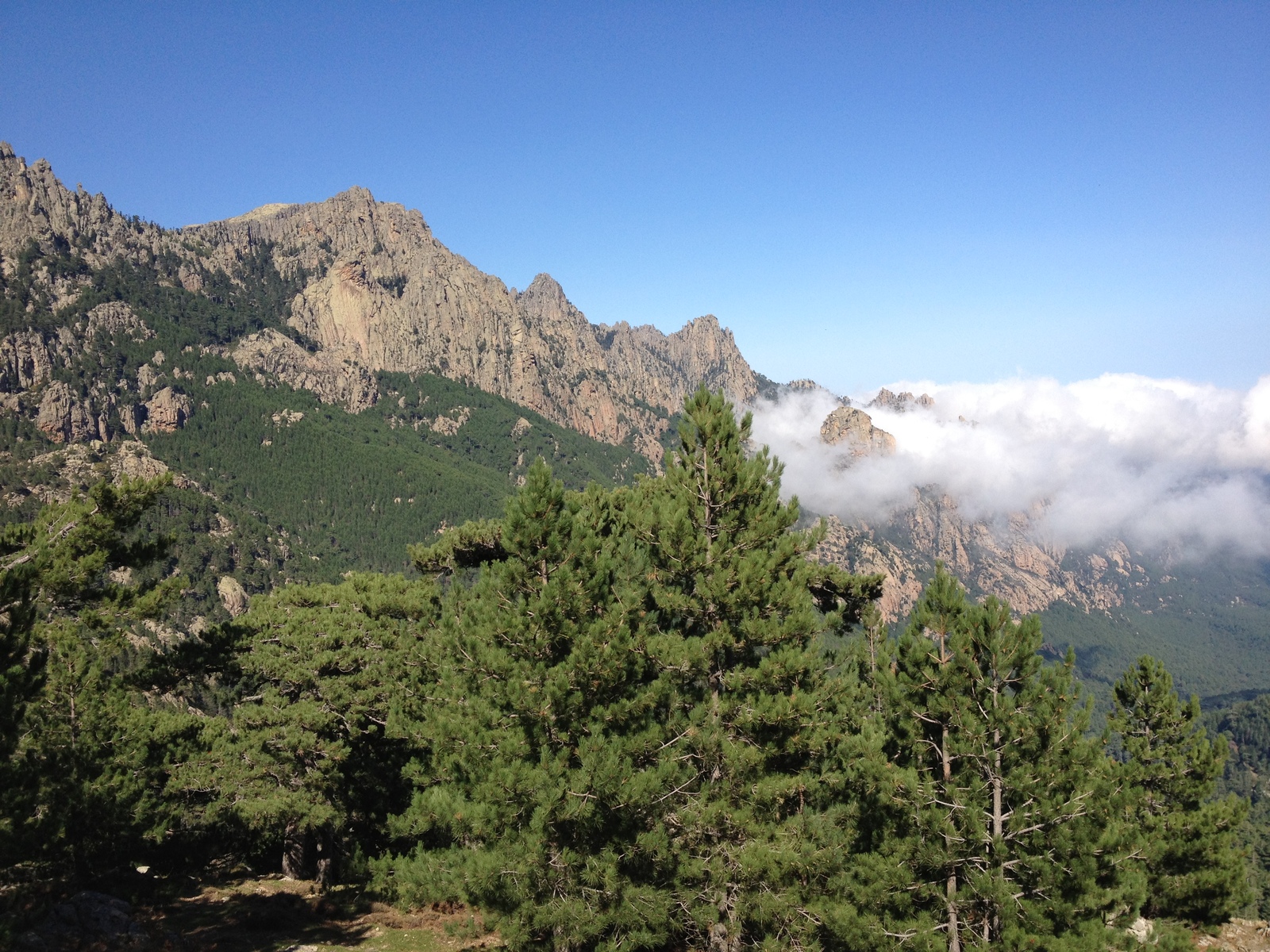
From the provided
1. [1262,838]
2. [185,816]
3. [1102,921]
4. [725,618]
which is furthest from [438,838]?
[1262,838]

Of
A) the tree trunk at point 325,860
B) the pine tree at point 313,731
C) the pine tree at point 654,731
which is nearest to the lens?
the pine tree at point 654,731

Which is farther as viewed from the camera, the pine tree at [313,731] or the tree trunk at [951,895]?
the pine tree at [313,731]

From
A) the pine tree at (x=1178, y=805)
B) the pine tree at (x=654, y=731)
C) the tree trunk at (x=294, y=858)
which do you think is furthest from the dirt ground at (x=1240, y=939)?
the tree trunk at (x=294, y=858)

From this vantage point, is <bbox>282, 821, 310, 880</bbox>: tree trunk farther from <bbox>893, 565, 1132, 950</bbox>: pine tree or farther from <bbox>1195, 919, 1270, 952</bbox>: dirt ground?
<bbox>1195, 919, 1270, 952</bbox>: dirt ground

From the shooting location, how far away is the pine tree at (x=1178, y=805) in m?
25.7

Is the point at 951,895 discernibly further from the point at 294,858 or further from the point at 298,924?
the point at 294,858

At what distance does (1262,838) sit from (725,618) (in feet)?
465

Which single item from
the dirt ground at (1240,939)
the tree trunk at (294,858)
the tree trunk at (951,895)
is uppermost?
the tree trunk at (951,895)

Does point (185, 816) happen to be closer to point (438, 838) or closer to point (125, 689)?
point (125, 689)

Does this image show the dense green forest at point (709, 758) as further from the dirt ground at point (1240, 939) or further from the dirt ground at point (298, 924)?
the dirt ground at point (1240, 939)

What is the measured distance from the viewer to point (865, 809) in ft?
57.6

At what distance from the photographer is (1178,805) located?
26.9 metres

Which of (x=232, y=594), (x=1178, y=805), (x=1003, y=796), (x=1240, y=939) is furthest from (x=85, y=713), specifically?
(x=232, y=594)

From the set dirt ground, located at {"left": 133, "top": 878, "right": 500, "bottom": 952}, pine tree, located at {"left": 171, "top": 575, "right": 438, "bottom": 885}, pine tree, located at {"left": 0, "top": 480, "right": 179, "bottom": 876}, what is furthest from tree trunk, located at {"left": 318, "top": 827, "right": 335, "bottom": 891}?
pine tree, located at {"left": 0, "top": 480, "right": 179, "bottom": 876}
